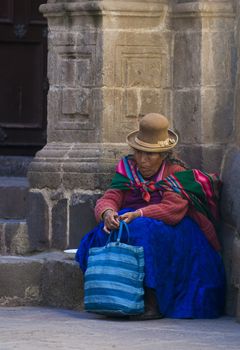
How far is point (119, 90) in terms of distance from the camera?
30.5 feet

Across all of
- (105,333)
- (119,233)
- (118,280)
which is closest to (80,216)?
(119,233)

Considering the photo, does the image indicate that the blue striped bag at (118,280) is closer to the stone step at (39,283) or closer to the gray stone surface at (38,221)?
the stone step at (39,283)

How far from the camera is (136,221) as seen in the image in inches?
336

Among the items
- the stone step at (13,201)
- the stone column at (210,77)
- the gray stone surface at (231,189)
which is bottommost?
the stone step at (13,201)

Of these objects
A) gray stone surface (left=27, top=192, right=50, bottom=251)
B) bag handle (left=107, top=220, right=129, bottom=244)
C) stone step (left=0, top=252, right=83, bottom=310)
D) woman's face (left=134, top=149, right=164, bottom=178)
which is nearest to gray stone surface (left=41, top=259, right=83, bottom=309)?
stone step (left=0, top=252, right=83, bottom=310)

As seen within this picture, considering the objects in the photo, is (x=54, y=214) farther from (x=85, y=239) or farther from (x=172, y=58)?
(x=172, y=58)

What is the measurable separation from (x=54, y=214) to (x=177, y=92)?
1.08m

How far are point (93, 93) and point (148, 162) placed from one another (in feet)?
2.61

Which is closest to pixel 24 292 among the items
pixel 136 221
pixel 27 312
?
pixel 27 312

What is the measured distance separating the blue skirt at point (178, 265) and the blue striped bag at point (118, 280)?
0.26 ft

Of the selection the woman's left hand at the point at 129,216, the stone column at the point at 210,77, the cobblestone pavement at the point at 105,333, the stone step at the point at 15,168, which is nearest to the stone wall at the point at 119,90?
the stone column at the point at 210,77

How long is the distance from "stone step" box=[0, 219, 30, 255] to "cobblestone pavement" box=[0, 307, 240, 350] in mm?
700

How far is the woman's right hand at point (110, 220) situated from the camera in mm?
8547

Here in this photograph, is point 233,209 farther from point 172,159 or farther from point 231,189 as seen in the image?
point 172,159
